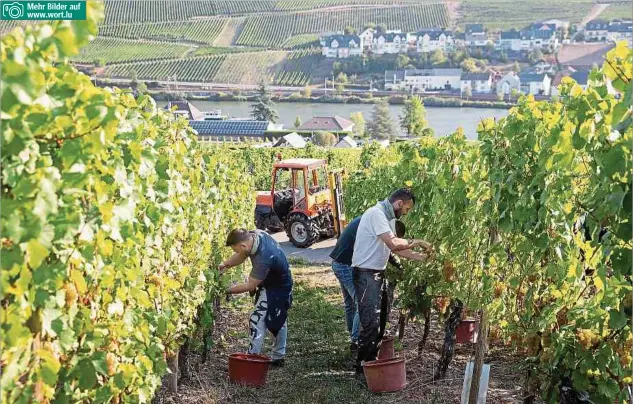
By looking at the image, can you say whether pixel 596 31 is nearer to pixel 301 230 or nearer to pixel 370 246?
pixel 301 230

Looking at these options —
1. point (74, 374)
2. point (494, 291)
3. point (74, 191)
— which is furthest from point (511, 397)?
point (74, 191)

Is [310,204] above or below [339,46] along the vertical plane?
below

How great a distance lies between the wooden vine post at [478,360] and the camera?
463 cm

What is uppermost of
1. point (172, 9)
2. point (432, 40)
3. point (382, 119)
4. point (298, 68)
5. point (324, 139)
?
point (172, 9)

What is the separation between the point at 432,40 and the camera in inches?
4488

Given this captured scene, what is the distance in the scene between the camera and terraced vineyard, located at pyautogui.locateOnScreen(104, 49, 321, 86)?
95750mm

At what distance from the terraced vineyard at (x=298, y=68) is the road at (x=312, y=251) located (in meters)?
92.2

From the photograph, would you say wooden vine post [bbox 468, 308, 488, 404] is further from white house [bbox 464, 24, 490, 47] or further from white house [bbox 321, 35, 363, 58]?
white house [bbox 464, 24, 490, 47]

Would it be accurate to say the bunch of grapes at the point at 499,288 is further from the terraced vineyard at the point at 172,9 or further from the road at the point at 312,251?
the terraced vineyard at the point at 172,9

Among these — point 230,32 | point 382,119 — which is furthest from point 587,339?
point 230,32

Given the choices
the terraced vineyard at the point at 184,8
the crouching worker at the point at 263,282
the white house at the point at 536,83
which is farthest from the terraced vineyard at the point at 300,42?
the crouching worker at the point at 263,282

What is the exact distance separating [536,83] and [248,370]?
91.8m

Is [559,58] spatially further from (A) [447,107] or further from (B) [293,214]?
(B) [293,214]

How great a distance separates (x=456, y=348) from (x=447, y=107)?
301ft
